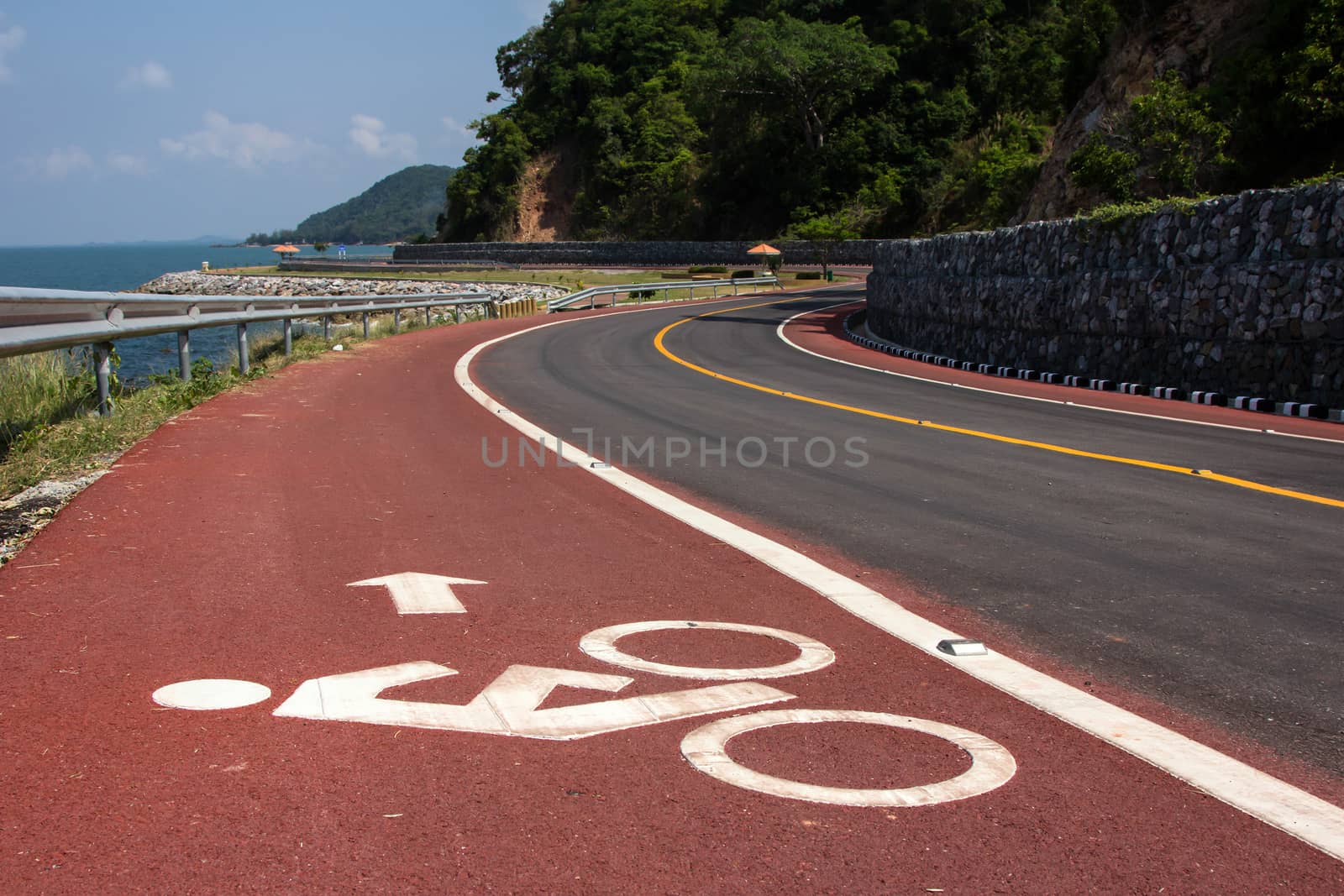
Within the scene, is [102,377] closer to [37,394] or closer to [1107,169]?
[37,394]

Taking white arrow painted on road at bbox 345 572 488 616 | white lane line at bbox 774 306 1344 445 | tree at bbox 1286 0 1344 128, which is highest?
tree at bbox 1286 0 1344 128

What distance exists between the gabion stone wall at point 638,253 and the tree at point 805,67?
1126 cm

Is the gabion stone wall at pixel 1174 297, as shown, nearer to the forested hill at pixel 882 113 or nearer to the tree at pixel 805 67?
the forested hill at pixel 882 113

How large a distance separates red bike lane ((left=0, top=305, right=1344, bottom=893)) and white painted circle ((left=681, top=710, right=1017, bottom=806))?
18 millimetres

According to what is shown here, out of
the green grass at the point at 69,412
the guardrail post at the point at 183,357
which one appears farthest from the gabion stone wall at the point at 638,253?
the guardrail post at the point at 183,357

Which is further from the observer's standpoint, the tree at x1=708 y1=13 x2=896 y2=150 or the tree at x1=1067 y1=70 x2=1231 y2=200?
the tree at x1=708 y1=13 x2=896 y2=150

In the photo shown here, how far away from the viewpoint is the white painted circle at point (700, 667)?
194 inches

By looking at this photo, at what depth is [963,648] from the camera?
5.23 m

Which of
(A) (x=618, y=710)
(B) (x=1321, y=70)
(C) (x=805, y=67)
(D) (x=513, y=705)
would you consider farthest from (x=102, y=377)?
(C) (x=805, y=67)

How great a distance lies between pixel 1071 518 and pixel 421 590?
464 cm

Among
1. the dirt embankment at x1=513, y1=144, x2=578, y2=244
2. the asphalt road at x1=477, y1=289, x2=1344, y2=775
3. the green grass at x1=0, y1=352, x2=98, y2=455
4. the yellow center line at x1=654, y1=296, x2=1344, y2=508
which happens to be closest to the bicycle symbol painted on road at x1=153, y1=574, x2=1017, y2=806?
the asphalt road at x1=477, y1=289, x2=1344, y2=775

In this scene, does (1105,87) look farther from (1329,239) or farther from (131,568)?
(131,568)

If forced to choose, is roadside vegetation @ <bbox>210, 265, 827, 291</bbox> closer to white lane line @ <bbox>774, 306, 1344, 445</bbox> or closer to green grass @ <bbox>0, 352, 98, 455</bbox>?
white lane line @ <bbox>774, 306, 1344, 445</bbox>

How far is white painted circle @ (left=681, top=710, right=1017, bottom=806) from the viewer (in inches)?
147
